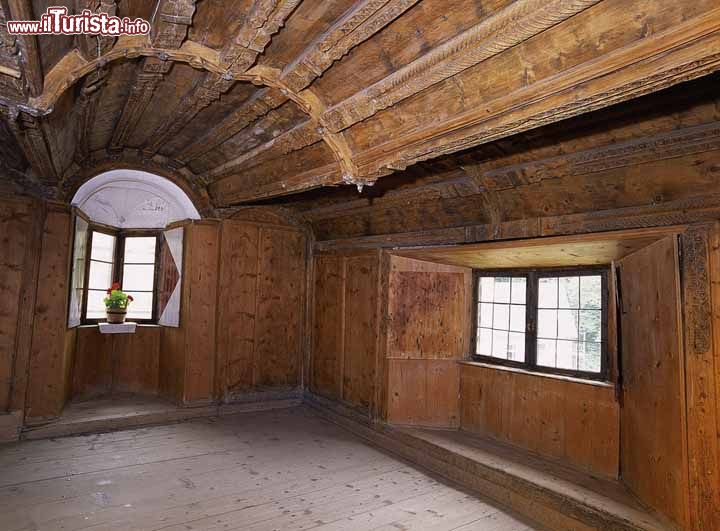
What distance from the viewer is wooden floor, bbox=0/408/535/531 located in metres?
2.91

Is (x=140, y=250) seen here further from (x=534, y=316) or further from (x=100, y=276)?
(x=534, y=316)

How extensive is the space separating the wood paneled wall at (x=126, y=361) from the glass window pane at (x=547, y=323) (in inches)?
178

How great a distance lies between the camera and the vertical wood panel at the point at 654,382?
103 inches

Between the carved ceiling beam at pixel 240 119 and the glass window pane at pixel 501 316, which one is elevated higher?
the carved ceiling beam at pixel 240 119

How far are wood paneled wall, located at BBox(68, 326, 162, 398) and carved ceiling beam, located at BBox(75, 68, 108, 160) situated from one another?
7.75 ft

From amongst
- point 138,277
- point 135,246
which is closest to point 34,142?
point 135,246

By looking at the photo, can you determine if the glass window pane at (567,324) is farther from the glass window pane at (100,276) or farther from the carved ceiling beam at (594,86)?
the glass window pane at (100,276)

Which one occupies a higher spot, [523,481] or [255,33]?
[255,33]

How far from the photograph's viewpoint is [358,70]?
2.26 metres

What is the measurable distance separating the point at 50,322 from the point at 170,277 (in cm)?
148

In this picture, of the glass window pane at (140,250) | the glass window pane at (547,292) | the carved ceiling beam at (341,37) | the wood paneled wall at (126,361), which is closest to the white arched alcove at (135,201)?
the glass window pane at (140,250)

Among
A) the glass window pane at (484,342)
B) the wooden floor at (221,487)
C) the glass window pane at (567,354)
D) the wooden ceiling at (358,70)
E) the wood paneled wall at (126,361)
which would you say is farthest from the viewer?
the wood paneled wall at (126,361)

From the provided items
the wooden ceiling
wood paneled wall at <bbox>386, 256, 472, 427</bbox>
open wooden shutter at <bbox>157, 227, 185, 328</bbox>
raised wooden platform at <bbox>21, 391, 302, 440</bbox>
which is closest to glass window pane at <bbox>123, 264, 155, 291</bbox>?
open wooden shutter at <bbox>157, 227, 185, 328</bbox>

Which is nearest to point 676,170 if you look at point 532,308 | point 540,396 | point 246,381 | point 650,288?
point 650,288
